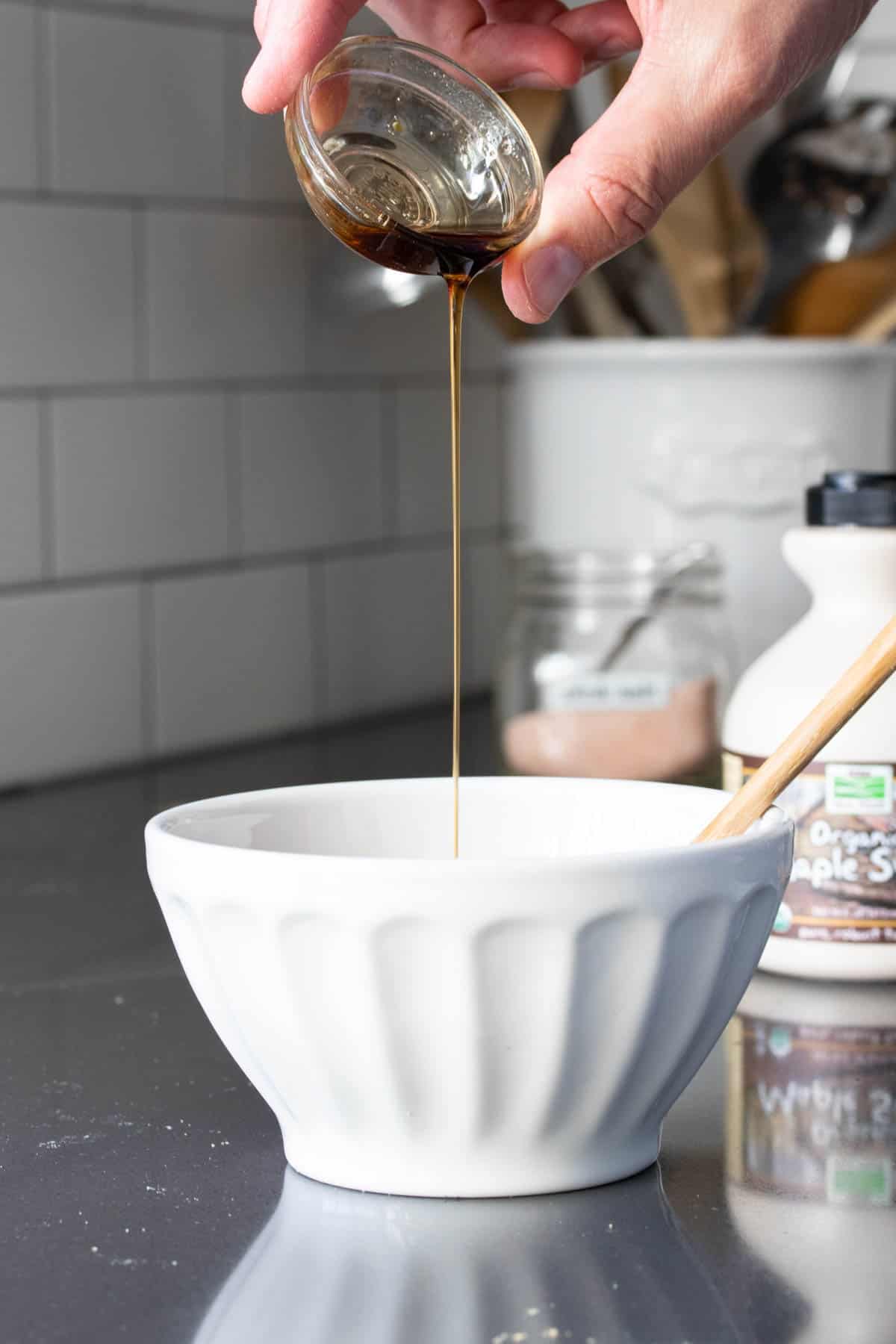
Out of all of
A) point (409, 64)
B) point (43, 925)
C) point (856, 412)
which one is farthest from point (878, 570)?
point (856, 412)

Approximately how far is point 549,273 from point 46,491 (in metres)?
0.57

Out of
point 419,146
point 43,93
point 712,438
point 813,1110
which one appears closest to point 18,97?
point 43,93

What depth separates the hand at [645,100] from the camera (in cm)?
61

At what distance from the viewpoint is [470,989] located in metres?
0.47

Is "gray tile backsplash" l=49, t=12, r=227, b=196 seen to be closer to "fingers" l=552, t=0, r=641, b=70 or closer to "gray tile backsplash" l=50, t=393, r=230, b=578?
"gray tile backsplash" l=50, t=393, r=230, b=578

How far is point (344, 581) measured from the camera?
53.6 inches

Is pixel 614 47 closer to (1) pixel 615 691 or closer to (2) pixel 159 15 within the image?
(1) pixel 615 691

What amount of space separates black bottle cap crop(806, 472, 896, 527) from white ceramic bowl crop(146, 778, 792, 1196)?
0.25 metres

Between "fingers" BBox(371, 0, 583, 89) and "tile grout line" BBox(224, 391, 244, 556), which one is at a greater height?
"fingers" BBox(371, 0, 583, 89)

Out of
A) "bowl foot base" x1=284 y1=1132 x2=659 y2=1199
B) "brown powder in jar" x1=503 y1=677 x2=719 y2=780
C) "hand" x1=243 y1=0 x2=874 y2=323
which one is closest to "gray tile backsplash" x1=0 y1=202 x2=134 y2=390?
"brown powder in jar" x1=503 y1=677 x2=719 y2=780

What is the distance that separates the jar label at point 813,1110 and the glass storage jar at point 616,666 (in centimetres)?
34

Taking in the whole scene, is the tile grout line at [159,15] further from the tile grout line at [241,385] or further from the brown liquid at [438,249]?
the brown liquid at [438,249]

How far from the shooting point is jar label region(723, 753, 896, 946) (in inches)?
27.4

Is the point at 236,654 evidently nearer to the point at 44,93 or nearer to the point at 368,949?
the point at 44,93
